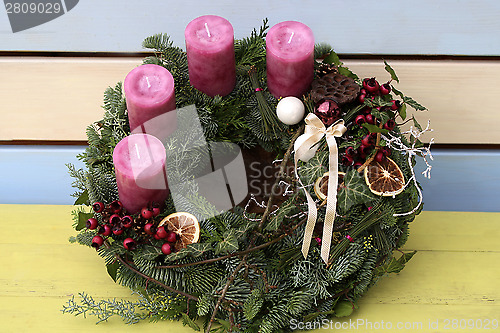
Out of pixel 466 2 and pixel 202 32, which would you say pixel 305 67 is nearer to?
pixel 202 32

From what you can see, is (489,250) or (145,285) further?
(489,250)

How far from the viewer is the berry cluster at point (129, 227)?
28.7 inches

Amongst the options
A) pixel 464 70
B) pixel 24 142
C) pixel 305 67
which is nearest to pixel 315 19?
pixel 305 67

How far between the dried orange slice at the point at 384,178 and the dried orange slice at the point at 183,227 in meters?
0.25

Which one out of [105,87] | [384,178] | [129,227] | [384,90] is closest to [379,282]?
[384,178]

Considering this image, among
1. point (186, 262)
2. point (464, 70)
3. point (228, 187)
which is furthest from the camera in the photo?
point (464, 70)

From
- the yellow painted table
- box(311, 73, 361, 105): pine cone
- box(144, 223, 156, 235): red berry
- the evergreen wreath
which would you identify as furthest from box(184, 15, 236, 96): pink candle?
the yellow painted table

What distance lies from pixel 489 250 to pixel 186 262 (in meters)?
0.55

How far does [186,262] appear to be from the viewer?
0.73 m

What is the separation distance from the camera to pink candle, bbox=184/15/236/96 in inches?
31.7

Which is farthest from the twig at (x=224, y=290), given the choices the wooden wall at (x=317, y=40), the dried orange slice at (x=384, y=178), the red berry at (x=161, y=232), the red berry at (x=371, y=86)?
the wooden wall at (x=317, y=40)

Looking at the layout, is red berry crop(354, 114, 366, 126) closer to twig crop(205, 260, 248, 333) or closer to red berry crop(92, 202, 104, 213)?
twig crop(205, 260, 248, 333)

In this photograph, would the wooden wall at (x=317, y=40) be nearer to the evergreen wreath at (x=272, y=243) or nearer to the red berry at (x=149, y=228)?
the evergreen wreath at (x=272, y=243)

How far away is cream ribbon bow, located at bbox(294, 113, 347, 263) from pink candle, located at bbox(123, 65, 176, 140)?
Result: 204mm
